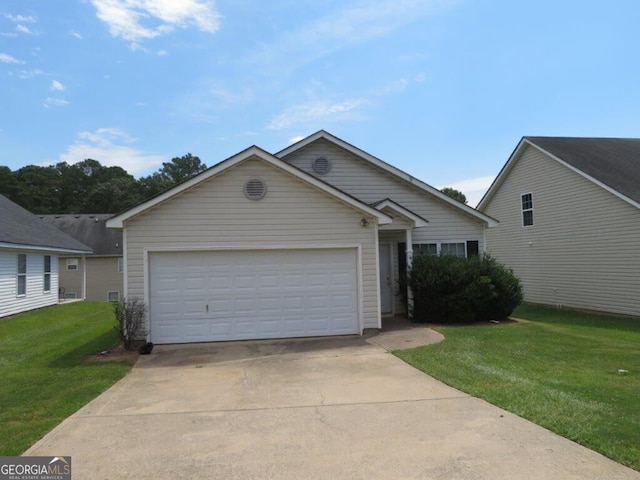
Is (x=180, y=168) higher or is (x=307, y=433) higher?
(x=180, y=168)

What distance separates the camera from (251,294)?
1059 cm

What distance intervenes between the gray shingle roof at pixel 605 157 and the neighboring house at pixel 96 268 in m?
25.4

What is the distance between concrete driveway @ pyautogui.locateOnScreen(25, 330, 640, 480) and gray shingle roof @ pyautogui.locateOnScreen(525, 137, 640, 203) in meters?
12.0

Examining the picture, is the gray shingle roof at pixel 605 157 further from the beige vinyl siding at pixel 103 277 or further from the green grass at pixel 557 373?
the beige vinyl siding at pixel 103 277

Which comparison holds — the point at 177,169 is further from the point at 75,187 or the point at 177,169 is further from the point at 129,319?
the point at 129,319

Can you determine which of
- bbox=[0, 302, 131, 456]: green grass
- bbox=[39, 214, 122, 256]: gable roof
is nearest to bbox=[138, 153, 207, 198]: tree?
bbox=[39, 214, 122, 256]: gable roof

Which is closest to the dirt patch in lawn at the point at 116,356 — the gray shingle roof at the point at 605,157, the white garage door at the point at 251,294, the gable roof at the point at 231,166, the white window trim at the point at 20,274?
the white garage door at the point at 251,294

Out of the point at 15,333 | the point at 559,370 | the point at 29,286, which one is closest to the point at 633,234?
the point at 559,370

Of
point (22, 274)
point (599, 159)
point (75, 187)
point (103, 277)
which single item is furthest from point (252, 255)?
point (75, 187)

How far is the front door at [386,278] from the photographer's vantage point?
1427cm

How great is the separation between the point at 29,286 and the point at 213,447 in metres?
17.3

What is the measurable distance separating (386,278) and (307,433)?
9.92 metres

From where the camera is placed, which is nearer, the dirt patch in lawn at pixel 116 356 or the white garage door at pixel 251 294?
the dirt patch in lawn at pixel 116 356

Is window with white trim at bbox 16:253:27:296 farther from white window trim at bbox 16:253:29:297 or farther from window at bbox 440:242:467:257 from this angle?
window at bbox 440:242:467:257
